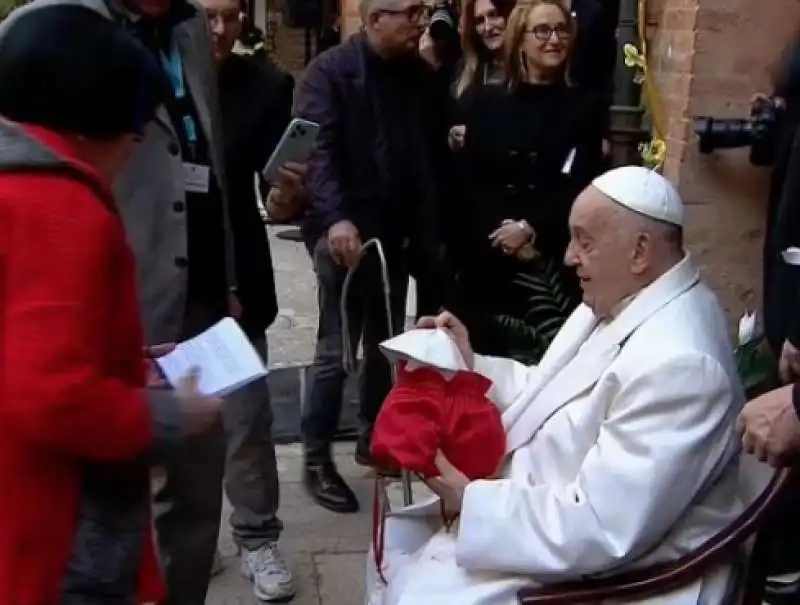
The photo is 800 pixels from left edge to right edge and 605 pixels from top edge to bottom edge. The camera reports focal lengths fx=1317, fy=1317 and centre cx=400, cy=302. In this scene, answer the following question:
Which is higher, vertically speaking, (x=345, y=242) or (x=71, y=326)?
(x=71, y=326)

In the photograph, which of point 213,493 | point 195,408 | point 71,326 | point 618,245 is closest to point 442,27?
point 213,493

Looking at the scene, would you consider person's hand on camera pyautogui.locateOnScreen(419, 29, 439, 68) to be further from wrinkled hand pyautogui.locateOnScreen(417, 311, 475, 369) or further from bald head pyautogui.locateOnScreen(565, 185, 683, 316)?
bald head pyautogui.locateOnScreen(565, 185, 683, 316)

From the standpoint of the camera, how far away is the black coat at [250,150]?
3.99 meters

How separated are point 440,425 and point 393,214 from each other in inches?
74.4

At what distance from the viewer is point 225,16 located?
3943 mm

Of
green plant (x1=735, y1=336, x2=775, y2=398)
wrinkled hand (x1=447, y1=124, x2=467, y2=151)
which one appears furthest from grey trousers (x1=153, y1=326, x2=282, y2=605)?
green plant (x1=735, y1=336, x2=775, y2=398)

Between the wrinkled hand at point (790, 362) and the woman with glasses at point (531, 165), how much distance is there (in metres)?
1.55

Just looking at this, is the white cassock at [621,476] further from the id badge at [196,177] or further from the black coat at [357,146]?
the black coat at [357,146]

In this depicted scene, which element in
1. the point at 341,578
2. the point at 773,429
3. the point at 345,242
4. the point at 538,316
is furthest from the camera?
the point at 538,316

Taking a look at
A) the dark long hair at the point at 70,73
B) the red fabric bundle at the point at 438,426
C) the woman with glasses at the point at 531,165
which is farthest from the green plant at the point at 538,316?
the dark long hair at the point at 70,73

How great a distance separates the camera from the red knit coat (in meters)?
1.96

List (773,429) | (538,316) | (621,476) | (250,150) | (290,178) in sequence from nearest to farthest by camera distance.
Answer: (773,429)
(621,476)
(290,178)
(250,150)
(538,316)

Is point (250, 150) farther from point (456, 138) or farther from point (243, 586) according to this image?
point (243, 586)

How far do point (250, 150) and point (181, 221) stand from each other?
601 millimetres
